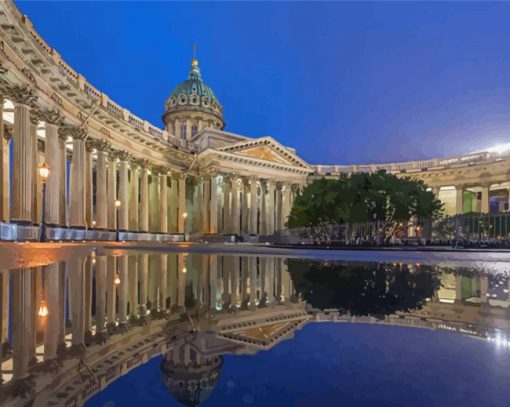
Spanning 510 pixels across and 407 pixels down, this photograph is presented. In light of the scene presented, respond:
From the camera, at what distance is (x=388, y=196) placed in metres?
24.1

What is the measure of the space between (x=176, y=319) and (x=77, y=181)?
88.5 feet

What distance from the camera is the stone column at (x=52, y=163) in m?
22.2

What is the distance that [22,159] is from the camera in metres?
18.8

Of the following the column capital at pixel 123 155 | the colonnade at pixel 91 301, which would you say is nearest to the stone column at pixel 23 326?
the colonnade at pixel 91 301

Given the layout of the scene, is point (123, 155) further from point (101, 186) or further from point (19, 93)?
point (19, 93)

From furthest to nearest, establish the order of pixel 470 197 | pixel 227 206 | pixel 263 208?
1. pixel 470 197
2. pixel 263 208
3. pixel 227 206

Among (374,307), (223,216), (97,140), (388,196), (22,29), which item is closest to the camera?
(374,307)

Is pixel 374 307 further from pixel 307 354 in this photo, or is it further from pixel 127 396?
pixel 127 396

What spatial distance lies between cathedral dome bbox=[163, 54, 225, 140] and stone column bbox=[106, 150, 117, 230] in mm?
36817

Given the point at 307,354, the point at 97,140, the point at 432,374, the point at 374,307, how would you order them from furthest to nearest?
the point at 97,140, the point at 374,307, the point at 307,354, the point at 432,374

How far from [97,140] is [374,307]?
30436 mm

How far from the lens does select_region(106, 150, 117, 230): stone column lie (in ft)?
104

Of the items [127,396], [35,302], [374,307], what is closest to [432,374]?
[127,396]

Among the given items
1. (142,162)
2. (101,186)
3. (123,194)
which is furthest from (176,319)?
(142,162)
